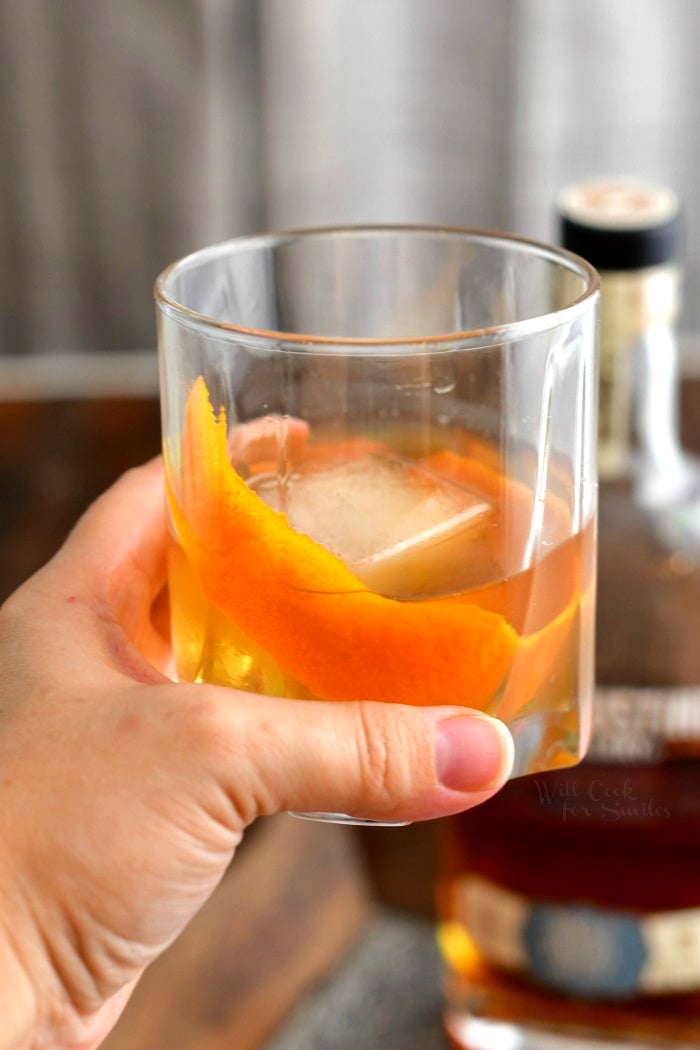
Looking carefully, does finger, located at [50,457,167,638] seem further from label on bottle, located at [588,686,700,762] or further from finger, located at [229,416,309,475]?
label on bottle, located at [588,686,700,762]

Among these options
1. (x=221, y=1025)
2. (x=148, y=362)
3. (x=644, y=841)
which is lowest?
(x=221, y=1025)

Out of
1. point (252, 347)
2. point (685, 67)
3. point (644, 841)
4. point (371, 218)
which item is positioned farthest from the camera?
point (371, 218)

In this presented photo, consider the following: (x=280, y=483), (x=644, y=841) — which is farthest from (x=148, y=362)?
(x=280, y=483)

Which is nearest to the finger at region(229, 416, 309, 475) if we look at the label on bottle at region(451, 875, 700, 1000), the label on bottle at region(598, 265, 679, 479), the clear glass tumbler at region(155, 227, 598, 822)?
the clear glass tumbler at region(155, 227, 598, 822)

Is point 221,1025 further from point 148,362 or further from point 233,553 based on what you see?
point 148,362

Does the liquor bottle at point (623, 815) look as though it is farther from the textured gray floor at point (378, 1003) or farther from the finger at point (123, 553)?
the finger at point (123, 553)

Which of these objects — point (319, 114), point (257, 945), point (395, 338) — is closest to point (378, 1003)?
point (257, 945)
